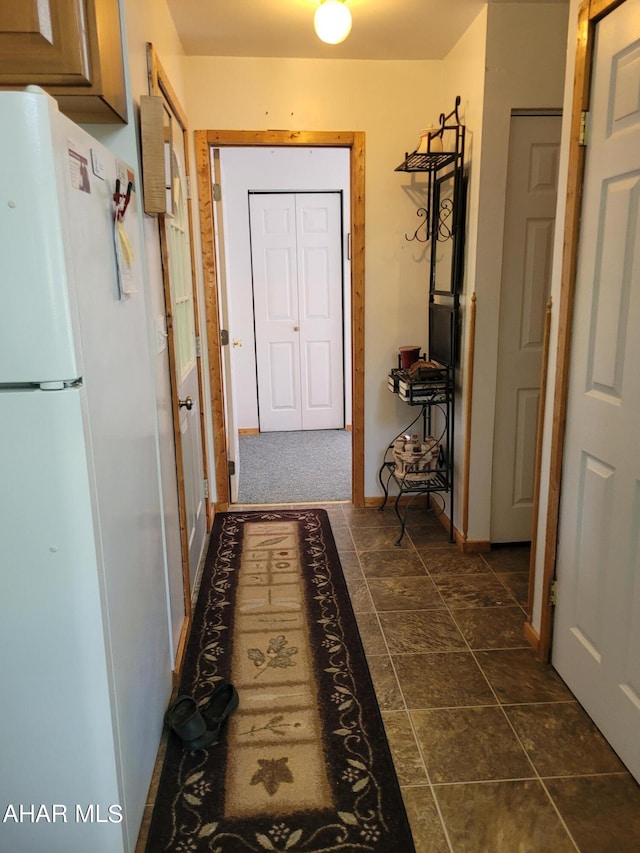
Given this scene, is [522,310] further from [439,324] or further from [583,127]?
[583,127]

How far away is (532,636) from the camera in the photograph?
2.29 meters

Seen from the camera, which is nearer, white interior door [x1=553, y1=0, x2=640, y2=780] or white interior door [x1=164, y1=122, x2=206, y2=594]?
white interior door [x1=553, y1=0, x2=640, y2=780]

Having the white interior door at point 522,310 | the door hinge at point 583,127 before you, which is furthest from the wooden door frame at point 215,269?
the door hinge at point 583,127

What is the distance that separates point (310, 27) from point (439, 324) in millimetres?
1533

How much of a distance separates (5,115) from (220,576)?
227cm

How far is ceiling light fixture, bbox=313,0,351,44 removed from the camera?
2.34 meters

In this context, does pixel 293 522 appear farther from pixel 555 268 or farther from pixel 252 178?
pixel 252 178

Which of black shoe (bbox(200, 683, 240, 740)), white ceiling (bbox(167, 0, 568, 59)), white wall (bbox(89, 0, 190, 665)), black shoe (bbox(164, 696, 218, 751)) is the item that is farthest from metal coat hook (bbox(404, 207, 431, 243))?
black shoe (bbox(164, 696, 218, 751))

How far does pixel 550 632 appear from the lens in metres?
2.18

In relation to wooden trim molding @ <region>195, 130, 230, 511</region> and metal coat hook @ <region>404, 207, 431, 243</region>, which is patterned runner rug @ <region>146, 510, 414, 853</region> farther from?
metal coat hook @ <region>404, 207, 431, 243</region>

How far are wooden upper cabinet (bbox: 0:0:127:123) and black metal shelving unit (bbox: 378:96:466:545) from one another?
195cm

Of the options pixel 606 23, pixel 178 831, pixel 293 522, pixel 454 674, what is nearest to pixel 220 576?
pixel 293 522

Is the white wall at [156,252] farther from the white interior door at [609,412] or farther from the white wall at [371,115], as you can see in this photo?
the white interior door at [609,412]
